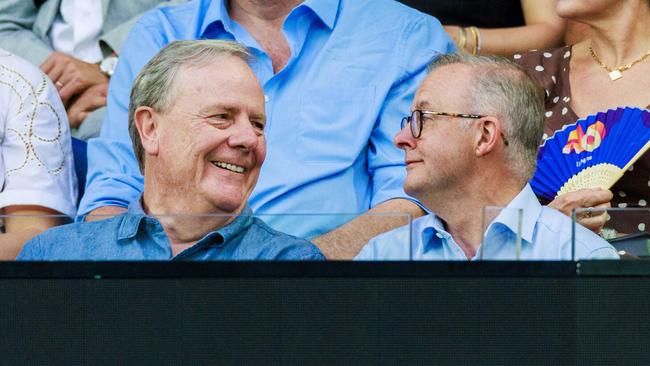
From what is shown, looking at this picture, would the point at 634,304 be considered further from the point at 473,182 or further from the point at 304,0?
the point at 304,0

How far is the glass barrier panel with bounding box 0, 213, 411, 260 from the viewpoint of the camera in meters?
2.15

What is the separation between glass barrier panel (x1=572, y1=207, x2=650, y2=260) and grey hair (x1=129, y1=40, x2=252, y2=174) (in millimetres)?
1009

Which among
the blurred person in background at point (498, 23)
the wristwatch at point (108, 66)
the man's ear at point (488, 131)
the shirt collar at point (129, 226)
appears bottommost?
the shirt collar at point (129, 226)

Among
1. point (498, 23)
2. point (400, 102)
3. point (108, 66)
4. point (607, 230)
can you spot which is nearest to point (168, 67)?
point (400, 102)

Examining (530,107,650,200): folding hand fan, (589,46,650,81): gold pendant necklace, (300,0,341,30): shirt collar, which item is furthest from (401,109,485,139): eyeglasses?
(589,46,650,81): gold pendant necklace

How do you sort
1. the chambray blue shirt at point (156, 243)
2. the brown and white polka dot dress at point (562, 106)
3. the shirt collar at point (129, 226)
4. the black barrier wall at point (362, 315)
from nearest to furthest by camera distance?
1. the black barrier wall at point (362, 315)
2. the chambray blue shirt at point (156, 243)
3. the shirt collar at point (129, 226)
4. the brown and white polka dot dress at point (562, 106)

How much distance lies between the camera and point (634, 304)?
6.92 ft

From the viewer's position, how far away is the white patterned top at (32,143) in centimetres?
343

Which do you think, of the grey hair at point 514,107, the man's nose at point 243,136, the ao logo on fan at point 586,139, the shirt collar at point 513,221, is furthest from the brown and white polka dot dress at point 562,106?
the man's nose at point 243,136

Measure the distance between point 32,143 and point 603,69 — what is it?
1.62m

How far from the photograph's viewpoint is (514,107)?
114 inches

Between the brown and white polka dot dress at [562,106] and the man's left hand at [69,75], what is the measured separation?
1.32m

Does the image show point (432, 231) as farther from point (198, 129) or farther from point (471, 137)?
point (198, 129)

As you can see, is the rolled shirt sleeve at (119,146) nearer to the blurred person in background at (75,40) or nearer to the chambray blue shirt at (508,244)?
the blurred person in background at (75,40)
